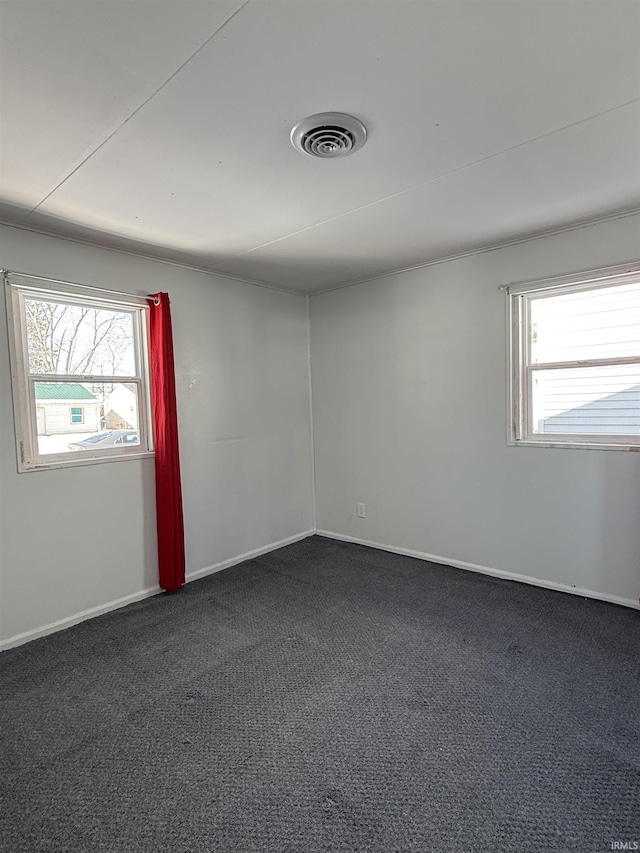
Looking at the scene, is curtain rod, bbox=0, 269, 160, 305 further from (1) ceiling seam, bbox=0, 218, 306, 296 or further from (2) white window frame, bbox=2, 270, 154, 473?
(1) ceiling seam, bbox=0, 218, 306, 296

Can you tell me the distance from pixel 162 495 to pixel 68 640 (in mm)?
1023

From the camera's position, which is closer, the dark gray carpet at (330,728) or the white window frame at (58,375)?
the dark gray carpet at (330,728)

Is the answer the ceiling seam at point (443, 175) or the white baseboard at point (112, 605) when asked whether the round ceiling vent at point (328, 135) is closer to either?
the ceiling seam at point (443, 175)

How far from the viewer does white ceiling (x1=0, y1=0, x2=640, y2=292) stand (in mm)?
1265

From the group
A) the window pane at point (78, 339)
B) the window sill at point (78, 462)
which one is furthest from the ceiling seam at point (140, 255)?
the window sill at point (78, 462)

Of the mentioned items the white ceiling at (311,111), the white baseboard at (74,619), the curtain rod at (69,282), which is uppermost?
the white ceiling at (311,111)

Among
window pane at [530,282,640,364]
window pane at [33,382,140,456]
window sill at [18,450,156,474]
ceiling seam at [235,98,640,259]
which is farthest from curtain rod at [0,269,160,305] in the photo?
window pane at [530,282,640,364]

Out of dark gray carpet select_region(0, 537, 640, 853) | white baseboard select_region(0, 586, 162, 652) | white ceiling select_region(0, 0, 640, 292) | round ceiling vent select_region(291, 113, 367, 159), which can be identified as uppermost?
white ceiling select_region(0, 0, 640, 292)

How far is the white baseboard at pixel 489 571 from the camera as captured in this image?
2867mm

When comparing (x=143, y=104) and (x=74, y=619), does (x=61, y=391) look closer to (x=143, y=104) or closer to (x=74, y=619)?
(x=74, y=619)

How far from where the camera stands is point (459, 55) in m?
1.40

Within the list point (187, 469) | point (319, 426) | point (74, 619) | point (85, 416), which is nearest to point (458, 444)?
point (319, 426)

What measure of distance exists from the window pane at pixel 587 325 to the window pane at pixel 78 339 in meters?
2.99

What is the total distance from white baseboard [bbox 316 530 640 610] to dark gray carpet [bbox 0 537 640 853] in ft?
0.29
